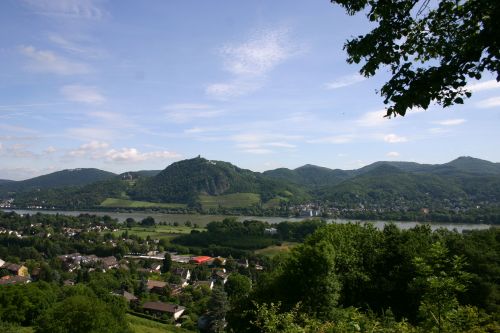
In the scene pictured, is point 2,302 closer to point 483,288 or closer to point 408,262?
point 408,262

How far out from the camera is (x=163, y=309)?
43.2 metres

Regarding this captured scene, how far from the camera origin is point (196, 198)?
639 feet

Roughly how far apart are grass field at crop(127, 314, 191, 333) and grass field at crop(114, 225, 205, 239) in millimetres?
56746

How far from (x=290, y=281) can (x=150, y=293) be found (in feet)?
134

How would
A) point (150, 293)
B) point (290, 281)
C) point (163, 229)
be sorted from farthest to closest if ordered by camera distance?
point (163, 229), point (150, 293), point (290, 281)

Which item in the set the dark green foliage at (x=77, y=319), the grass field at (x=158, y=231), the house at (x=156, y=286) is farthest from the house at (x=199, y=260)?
the dark green foliage at (x=77, y=319)

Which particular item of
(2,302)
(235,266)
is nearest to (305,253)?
(2,302)

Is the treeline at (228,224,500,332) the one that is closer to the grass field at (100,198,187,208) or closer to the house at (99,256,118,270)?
the house at (99,256,118,270)

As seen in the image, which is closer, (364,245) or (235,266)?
(364,245)

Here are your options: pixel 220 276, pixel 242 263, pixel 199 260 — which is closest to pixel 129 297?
pixel 220 276

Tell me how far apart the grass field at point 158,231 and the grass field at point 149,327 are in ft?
186

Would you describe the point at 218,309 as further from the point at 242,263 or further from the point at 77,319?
the point at 242,263

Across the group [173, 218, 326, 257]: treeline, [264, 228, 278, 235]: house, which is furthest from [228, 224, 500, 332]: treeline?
[264, 228, 278, 235]: house

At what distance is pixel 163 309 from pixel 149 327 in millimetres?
5636
